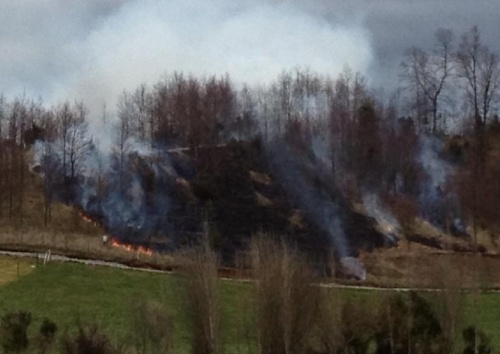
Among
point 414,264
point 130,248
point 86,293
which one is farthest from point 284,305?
point 130,248

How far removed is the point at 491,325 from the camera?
42.4m

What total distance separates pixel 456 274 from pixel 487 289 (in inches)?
813

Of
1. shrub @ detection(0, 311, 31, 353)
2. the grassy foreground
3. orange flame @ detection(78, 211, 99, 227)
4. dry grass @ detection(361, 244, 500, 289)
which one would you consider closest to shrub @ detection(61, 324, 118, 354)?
shrub @ detection(0, 311, 31, 353)

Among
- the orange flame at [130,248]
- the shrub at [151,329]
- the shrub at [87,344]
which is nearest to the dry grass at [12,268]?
the orange flame at [130,248]

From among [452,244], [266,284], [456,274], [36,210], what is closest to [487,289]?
[452,244]

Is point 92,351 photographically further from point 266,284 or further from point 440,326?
point 440,326

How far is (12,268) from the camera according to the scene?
50.1 metres

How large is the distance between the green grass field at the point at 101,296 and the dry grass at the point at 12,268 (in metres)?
0.15

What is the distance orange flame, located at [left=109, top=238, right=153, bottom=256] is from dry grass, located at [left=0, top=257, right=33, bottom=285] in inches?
314

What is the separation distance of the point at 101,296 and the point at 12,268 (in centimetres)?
687

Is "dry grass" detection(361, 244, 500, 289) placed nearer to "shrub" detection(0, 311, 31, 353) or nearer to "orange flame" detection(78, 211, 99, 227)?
"orange flame" detection(78, 211, 99, 227)

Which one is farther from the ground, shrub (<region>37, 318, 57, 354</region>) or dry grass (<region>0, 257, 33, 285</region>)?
dry grass (<region>0, 257, 33, 285</region>)

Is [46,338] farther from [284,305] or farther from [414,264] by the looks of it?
[414,264]

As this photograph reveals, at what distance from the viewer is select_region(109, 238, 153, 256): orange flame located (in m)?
57.9
